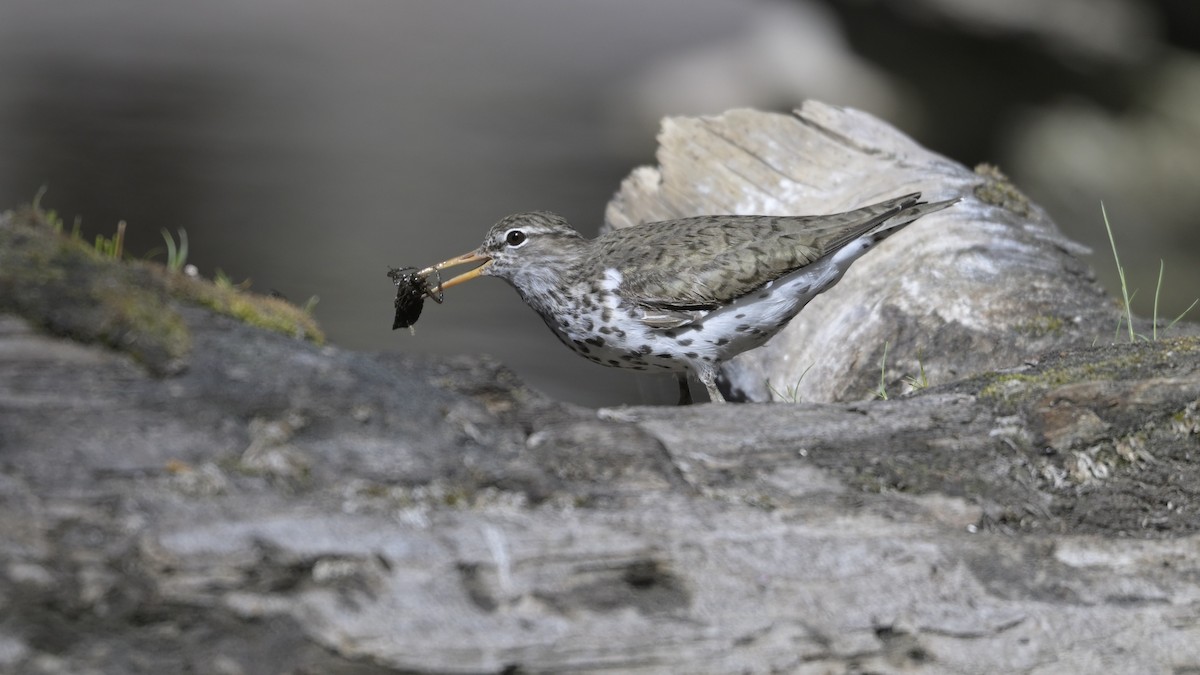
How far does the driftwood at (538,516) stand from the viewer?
10.6 feet

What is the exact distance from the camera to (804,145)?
9.10 metres

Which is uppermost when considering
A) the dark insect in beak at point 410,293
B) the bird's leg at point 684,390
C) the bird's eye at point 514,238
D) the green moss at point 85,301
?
the bird's eye at point 514,238

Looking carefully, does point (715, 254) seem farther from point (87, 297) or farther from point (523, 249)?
point (87, 297)

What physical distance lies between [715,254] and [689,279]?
264 millimetres

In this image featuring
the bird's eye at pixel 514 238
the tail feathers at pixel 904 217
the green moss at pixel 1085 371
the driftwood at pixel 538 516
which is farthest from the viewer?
the bird's eye at pixel 514 238

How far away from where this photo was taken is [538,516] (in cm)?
356

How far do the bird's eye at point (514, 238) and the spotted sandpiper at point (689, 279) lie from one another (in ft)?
→ 0.04

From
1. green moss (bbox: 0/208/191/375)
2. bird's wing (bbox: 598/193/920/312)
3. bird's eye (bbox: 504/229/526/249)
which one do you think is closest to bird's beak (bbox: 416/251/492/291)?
bird's eye (bbox: 504/229/526/249)

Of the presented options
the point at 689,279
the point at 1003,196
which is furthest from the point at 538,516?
the point at 1003,196

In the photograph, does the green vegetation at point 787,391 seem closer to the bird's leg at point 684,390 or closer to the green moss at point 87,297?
the bird's leg at point 684,390

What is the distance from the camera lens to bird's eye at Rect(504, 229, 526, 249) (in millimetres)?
6953

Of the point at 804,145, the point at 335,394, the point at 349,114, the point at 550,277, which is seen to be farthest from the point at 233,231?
the point at 335,394

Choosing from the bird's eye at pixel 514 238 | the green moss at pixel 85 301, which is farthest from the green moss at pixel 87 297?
the bird's eye at pixel 514 238

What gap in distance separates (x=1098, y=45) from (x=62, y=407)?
1952cm
